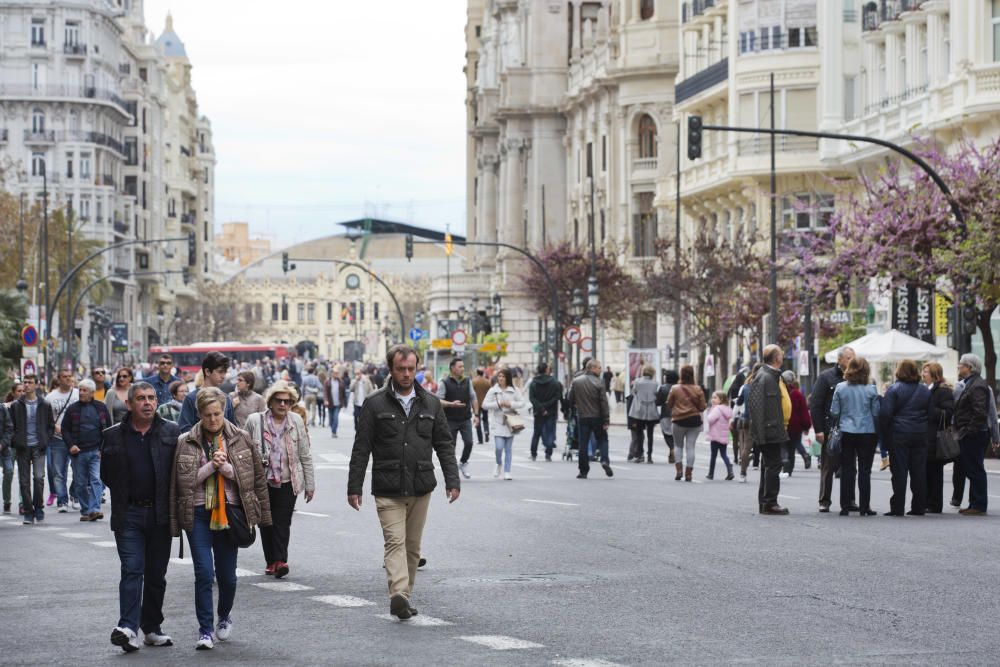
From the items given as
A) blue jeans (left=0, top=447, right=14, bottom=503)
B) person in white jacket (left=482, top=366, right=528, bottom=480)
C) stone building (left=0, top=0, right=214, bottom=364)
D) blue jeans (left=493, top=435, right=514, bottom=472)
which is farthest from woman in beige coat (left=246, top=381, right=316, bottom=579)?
stone building (left=0, top=0, right=214, bottom=364)

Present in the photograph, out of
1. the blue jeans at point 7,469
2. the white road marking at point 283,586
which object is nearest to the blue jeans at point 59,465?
the blue jeans at point 7,469

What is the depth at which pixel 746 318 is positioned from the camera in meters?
56.3

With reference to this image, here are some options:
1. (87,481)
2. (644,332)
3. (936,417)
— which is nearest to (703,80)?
(644,332)

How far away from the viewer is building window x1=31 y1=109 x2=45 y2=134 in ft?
362

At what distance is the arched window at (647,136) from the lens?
279ft

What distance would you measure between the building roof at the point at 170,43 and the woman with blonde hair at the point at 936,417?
143 meters

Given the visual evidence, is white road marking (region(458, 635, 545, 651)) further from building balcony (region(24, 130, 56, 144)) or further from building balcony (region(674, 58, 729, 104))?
building balcony (region(24, 130, 56, 144))

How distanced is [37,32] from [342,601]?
Result: 330 ft

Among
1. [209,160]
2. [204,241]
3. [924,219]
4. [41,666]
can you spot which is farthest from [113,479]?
[209,160]

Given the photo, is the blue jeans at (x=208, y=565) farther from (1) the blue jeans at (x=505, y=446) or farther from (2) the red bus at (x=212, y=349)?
(2) the red bus at (x=212, y=349)

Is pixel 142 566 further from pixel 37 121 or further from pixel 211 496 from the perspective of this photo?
pixel 37 121

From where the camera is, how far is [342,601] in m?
13.8

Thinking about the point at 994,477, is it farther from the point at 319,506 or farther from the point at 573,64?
the point at 573,64

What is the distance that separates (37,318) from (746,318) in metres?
19.3
